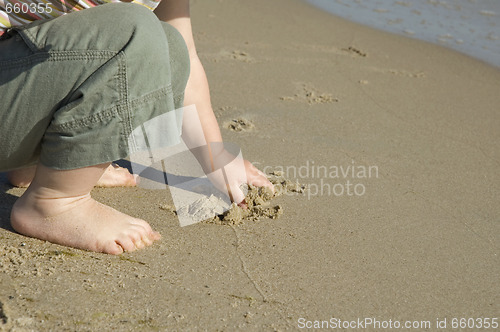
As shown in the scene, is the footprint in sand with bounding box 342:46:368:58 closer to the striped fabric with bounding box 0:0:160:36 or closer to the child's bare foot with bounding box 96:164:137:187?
the child's bare foot with bounding box 96:164:137:187

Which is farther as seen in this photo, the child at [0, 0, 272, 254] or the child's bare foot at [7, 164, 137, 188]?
the child's bare foot at [7, 164, 137, 188]

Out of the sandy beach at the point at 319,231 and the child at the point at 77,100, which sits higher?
the child at the point at 77,100

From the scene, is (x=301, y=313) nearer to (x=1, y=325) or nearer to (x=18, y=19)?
(x=1, y=325)

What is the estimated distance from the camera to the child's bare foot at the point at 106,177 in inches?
82.0

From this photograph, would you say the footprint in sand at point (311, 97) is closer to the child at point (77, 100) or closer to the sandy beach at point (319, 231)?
the sandy beach at point (319, 231)

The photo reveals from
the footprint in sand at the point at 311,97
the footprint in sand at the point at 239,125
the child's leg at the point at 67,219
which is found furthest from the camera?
the footprint in sand at the point at 311,97

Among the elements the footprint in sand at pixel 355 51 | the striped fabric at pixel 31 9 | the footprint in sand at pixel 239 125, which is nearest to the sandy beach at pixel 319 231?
the footprint in sand at pixel 239 125

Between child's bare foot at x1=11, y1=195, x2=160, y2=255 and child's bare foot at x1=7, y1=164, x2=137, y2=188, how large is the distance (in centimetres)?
33

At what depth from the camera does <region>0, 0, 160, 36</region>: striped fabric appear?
1.67 metres

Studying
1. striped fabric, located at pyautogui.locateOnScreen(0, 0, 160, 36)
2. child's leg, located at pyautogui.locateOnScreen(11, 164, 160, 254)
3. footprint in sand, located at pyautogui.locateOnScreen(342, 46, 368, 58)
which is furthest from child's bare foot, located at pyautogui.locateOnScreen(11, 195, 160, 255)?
footprint in sand, located at pyautogui.locateOnScreen(342, 46, 368, 58)

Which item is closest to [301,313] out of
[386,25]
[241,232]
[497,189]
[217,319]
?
[217,319]

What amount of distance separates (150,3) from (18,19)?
0.40m

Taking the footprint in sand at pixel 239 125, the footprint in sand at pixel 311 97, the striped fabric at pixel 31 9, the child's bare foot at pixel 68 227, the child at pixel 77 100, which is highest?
the striped fabric at pixel 31 9

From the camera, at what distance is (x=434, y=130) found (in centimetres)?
286
